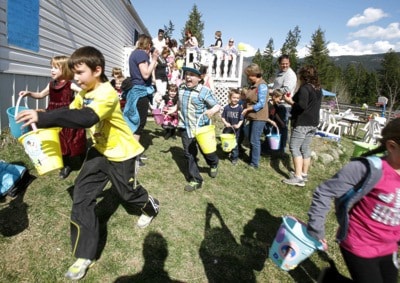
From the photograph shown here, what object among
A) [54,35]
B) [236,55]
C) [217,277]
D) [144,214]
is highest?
[236,55]

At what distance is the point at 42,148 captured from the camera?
108 inches

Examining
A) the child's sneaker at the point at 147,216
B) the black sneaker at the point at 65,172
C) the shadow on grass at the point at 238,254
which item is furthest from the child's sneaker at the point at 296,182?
the black sneaker at the point at 65,172

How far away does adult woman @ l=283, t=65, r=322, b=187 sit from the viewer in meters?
5.02

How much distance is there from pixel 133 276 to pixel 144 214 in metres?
0.82

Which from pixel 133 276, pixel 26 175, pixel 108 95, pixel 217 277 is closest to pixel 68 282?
pixel 133 276

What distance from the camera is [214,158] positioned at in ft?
16.0

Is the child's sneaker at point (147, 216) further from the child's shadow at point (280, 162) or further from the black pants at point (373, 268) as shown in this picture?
the child's shadow at point (280, 162)

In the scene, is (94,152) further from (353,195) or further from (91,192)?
(353,195)

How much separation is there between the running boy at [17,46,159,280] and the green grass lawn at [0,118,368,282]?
0.34m

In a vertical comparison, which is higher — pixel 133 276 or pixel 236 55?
pixel 236 55

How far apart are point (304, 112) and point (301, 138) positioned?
1.56 ft

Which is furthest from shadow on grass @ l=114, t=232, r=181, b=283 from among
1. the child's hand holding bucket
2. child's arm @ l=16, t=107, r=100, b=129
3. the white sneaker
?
the child's hand holding bucket

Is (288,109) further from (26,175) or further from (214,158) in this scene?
(26,175)

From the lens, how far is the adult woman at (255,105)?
5.64 meters
